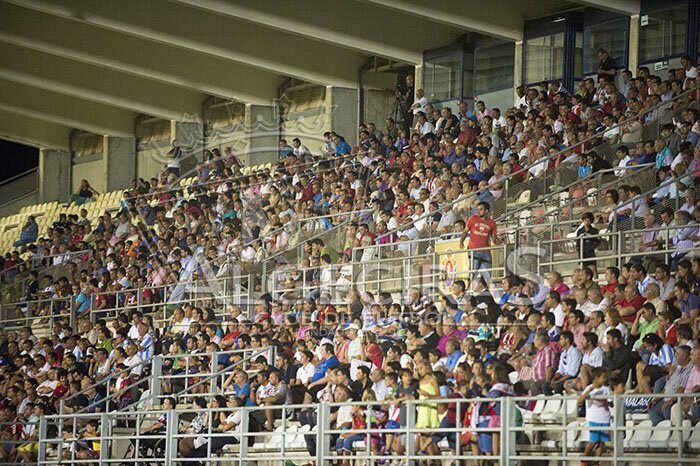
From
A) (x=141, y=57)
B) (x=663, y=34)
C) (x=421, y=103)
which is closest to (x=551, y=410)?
(x=663, y=34)

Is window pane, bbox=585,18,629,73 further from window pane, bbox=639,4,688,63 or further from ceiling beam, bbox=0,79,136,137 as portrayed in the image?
ceiling beam, bbox=0,79,136,137

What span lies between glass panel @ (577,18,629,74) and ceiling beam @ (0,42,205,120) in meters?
12.9

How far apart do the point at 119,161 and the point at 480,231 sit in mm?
20006

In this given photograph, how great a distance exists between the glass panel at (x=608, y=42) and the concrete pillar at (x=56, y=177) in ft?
59.9

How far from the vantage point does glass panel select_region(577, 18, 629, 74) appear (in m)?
22.2

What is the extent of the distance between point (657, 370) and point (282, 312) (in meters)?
7.95

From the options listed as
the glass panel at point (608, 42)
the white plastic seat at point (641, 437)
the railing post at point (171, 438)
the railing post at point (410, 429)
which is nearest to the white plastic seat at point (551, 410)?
the white plastic seat at point (641, 437)

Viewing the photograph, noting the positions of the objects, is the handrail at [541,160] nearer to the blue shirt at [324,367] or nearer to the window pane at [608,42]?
the blue shirt at [324,367]

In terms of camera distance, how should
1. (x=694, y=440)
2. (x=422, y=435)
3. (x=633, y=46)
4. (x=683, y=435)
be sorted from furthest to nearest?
1. (x=633, y=46)
2. (x=422, y=435)
3. (x=683, y=435)
4. (x=694, y=440)

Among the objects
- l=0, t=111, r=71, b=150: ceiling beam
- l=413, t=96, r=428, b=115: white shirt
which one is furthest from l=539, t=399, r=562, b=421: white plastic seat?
l=0, t=111, r=71, b=150: ceiling beam

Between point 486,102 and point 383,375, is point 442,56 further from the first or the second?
point 383,375

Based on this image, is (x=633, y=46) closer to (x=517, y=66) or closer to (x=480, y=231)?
(x=517, y=66)

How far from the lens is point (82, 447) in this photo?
17859 millimetres

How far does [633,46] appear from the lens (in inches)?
861
